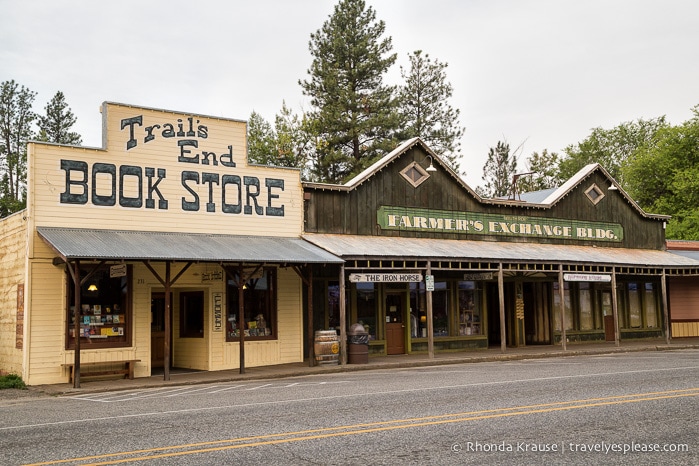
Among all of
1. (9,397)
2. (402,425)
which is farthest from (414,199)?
(402,425)

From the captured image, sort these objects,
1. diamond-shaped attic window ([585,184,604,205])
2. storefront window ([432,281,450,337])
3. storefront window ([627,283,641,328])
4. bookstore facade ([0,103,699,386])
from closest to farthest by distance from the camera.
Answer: bookstore facade ([0,103,699,386]) → storefront window ([432,281,450,337]) → diamond-shaped attic window ([585,184,604,205]) → storefront window ([627,283,641,328])

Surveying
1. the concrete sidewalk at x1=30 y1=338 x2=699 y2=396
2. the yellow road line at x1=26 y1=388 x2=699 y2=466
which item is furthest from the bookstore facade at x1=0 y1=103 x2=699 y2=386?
the yellow road line at x1=26 y1=388 x2=699 y2=466

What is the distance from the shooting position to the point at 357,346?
20.6 m

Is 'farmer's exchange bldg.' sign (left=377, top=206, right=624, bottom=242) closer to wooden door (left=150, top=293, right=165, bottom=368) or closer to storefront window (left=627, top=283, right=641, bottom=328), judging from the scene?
storefront window (left=627, top=283, right=641, bottom=328)

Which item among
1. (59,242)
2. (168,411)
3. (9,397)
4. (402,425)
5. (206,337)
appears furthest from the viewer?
(206,337)

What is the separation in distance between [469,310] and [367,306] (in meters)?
4.38

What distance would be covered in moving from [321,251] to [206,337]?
3811 millimetres

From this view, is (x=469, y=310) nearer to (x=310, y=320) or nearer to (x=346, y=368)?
(x=310, y=320)

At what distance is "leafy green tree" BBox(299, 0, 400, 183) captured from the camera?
4475 centimetres

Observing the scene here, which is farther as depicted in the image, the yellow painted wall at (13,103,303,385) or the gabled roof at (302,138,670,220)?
the gabled roof at (302,138,670,220)

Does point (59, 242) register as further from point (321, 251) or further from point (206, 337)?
point (321, 251)

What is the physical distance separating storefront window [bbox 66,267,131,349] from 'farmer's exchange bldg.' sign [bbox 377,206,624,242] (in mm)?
8560

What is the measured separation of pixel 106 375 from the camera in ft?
58.4

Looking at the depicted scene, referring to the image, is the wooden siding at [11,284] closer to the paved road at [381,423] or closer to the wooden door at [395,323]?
the paved road at [381,423]
